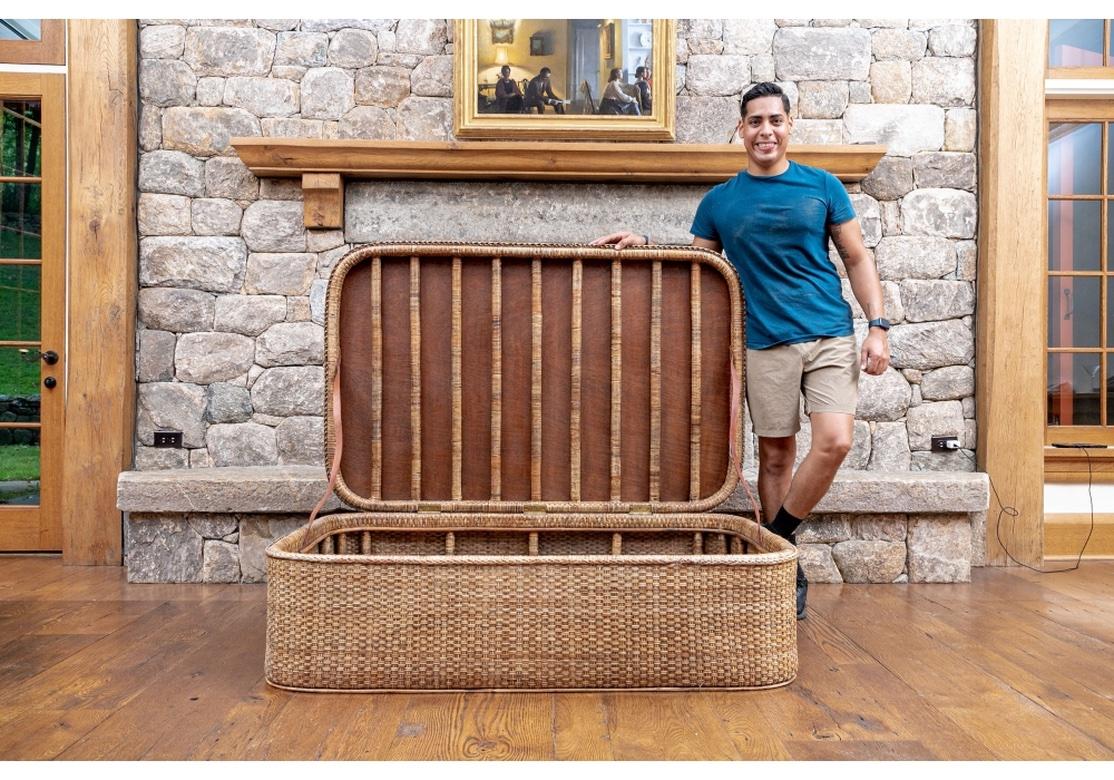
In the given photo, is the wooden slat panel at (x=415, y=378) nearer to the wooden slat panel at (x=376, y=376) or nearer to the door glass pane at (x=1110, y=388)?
the wooden slat panel at (x=376, y=376)

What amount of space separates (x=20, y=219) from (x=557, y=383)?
2.58 meters

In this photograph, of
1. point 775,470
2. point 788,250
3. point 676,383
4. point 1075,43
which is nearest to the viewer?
point 676,383

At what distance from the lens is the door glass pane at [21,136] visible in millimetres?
3420

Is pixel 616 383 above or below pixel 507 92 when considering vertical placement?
below

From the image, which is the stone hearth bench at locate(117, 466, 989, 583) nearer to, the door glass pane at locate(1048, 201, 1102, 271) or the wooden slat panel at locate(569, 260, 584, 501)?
the wooden slat panel at locate(569, 260, 584, 501)

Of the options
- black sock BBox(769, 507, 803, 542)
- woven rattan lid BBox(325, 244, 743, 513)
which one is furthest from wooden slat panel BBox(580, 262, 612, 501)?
black sock BBox(769, 507, 803, 542)

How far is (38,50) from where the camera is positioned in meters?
3.38

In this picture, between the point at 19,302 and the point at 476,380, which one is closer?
the point at 476,380

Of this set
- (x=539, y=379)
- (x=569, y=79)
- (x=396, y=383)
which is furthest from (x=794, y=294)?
(x=569, y=79)

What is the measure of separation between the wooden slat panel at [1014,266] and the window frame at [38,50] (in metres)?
3.69

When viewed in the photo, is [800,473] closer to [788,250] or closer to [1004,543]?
[788,250]

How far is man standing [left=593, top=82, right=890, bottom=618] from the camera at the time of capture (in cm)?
236

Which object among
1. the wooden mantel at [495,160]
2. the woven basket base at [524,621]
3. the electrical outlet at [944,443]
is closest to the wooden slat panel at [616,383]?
the woven basket base at [524,621]

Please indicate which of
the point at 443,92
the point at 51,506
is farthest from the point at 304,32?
the point at 51,506
